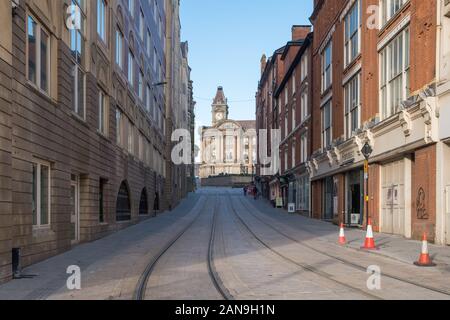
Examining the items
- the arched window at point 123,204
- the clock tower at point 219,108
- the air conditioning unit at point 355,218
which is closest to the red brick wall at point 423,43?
the air conditioning unit at point 355,218

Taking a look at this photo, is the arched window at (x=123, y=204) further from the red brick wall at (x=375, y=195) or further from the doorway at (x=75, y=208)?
the red brick wall at (x=375, y=195)

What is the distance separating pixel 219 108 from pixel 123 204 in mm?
129018

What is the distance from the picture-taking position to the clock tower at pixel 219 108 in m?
156

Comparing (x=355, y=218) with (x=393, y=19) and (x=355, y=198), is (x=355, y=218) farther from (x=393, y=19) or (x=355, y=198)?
(x=393, y=19)

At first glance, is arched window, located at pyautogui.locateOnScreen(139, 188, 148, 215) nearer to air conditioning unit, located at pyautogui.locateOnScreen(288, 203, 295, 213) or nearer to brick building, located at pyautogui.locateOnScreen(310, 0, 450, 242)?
brick building, located at pyautogui.locateOnScreen(310, 0, 450, 242)

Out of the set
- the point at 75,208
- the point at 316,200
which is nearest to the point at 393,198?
the point at 75,208

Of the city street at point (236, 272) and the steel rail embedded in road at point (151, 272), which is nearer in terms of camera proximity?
the steel rail embedded in road at point (151, 272)

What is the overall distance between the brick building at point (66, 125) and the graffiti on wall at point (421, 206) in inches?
437

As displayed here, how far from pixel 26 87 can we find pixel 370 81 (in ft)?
53.7

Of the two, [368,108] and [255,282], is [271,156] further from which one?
[255,282]

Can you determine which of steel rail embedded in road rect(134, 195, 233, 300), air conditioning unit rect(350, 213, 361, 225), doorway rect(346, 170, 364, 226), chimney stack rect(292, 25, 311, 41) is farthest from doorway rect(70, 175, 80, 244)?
chimney stack rect(292, 25, 311, 41)

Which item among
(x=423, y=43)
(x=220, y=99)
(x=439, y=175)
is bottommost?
(x=439, y=175)

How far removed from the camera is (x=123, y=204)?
28.1m

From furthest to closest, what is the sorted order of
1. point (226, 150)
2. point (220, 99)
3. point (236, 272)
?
point (220, 99)
point (226, 150)
point (236, 272)
